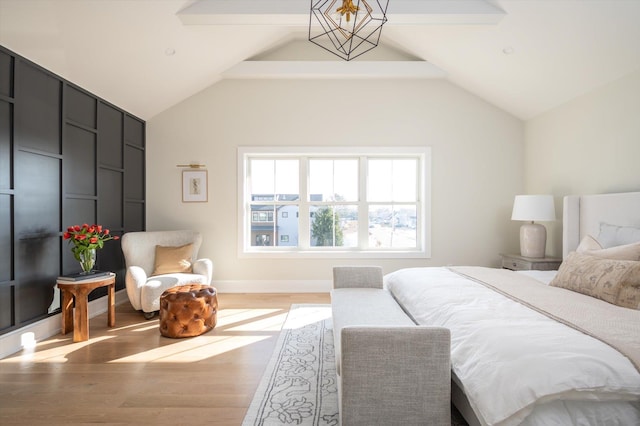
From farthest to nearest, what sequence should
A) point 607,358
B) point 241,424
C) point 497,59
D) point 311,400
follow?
point 497,59 → point 311,400 → point 241,424 → point 607,358

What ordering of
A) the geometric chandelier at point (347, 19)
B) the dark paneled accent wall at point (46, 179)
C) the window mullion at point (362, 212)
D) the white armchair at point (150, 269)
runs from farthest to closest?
1. the window mullion at point (362, 212)
2. the white armchair at point (150, 269)
3. the dark paneled accent wall at point (46, 179)
4. the geometric chandelier at point (347, 19)

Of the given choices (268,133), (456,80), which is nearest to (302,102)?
(268,133)

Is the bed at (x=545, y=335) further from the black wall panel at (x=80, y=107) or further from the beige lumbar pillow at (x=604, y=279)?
the black wall panel at (x=80, y=107)

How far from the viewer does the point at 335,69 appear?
4555 mm

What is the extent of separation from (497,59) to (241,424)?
4.19 metres

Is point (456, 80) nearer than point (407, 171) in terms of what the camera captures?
Yes

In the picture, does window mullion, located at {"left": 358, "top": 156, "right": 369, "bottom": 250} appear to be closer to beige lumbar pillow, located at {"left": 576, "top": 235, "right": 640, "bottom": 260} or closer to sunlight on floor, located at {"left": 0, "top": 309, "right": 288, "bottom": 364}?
sunlight on floor, located at {"left": 0, "top": 309, "right": 288, "bottom": 364}

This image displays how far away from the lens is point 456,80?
184 inches

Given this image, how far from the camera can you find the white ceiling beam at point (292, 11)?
329 cm

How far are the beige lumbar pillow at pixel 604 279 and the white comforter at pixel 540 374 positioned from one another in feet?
2.21

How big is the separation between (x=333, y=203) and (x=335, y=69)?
1.81 meters

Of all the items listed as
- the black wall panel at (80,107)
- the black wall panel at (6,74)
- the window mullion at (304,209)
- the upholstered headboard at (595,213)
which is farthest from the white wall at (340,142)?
the black wall panel at (6,74)

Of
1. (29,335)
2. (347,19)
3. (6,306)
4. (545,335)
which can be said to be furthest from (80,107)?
(545,335)

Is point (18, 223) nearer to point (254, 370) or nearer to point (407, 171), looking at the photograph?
point (254, 370)
